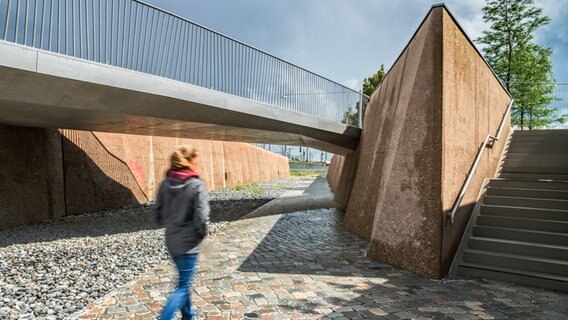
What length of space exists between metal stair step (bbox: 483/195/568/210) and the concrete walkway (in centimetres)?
237

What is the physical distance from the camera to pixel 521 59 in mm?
22906

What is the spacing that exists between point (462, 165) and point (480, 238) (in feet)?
4.48

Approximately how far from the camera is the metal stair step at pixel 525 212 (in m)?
6.51

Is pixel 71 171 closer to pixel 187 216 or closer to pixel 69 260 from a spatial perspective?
pixel 69 260

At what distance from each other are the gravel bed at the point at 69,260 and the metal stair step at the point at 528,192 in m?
6.93

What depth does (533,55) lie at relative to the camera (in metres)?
22.8

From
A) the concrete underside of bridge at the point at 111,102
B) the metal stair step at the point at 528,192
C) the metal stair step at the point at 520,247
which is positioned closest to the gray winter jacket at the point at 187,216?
the concrete underside of bridge at the point at 111,102

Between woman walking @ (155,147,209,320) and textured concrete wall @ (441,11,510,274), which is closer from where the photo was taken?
woman walking @ (155,147,209,320)

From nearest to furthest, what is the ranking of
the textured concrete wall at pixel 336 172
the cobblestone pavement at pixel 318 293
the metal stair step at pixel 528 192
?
the cobblestone pavement at pixel 318 293
the metal stair step at pixel 528 192
the textured concrete wall at pixel 336 172

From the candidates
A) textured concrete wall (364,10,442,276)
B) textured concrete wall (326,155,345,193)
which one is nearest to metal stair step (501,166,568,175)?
textured concrete wall (364,10,442,276)

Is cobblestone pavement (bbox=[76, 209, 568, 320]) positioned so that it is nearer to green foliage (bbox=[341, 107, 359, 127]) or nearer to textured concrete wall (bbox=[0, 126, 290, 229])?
textured concrete wall (bbox=[0, 126, 290, 229])

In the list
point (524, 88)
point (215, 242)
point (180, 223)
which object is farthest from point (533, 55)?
point (180, 223)

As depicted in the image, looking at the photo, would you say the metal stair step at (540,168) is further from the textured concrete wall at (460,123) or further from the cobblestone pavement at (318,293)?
the cobblestone pavement at (318,293)

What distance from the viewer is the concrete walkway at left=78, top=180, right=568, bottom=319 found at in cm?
422
